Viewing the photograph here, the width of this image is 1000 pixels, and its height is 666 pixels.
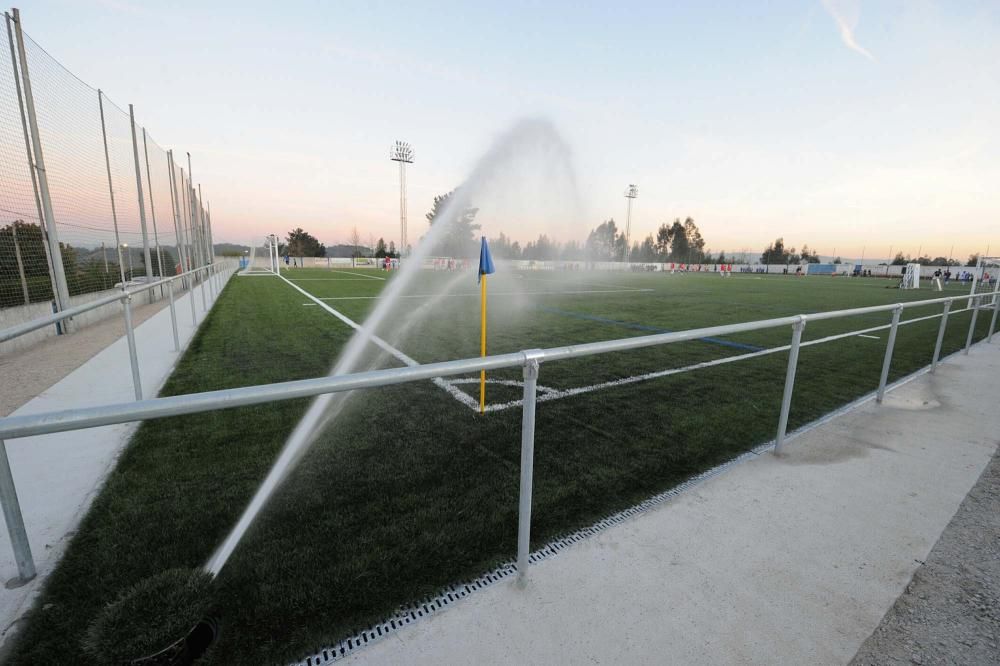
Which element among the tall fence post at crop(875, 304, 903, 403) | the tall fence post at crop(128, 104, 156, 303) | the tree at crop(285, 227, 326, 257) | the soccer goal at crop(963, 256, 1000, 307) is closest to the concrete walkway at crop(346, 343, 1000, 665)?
the tall fence post at crop(875, 304, 903, 403)

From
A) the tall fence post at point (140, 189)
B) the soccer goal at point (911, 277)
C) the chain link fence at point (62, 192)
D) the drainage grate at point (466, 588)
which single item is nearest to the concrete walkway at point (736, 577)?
the drainage grate at point (466, 588)

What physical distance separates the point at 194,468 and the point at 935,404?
7658mm

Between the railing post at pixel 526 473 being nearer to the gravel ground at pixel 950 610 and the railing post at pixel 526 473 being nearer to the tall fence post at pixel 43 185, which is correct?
the gravel ground at pixel 950 610

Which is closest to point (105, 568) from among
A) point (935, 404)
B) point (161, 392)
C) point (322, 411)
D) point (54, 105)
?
point (322, 411)

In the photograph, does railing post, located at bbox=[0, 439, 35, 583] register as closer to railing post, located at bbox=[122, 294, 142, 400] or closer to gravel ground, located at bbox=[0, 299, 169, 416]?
railing post, located at bbox=[122, 294, 142, 400]

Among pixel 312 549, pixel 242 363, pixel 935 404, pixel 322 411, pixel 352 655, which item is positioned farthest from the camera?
pixel 242 363

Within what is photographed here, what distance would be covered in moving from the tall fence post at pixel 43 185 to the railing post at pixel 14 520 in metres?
10.00

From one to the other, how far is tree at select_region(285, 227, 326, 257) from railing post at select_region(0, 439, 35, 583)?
3764 inches

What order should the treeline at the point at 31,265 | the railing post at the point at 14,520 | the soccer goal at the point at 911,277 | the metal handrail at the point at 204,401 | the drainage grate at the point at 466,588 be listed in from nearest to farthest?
the metal handrail at the point at 204,401
the railing post at the point at 14,520
the drainage grate at the point at 466,588
the treeline at the point at 31,265
the soccer goal at the point at 911,277

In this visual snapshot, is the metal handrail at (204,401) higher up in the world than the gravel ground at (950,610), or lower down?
higher up

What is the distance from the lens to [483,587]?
7.31ft

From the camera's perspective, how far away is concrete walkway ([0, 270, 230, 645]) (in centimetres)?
233

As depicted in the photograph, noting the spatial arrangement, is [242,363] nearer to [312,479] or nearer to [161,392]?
[161,392]

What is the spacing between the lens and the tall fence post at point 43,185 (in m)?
8.63
